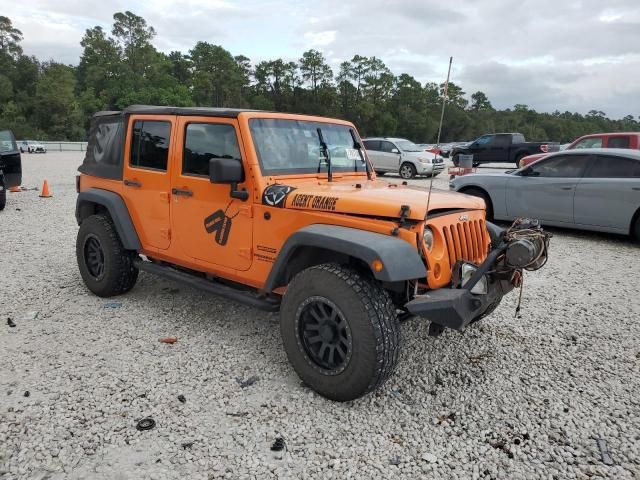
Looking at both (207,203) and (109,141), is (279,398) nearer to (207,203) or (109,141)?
(207,203)

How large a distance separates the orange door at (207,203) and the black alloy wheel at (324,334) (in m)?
0.75

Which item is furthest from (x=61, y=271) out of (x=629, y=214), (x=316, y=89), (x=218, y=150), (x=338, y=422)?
(x=316, y=89)

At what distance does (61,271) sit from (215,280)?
2811 millimetres

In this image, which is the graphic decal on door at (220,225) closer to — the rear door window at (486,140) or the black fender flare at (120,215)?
the black fender flare at (120,215)

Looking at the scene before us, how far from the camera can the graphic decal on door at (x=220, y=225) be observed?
146 inches

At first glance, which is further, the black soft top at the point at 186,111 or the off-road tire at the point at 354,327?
the black soft top at the point at 186,111

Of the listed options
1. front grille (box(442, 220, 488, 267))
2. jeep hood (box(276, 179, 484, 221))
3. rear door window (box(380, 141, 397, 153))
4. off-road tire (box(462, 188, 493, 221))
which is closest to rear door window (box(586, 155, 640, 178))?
off-road tire (box(462, 188, 493, 221))

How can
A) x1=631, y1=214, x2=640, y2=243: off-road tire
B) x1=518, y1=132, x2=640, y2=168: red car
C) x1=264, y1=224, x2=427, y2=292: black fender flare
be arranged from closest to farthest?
x1=264, y1=224, x2=427, y2=292: black fender flare < x1=631, y1=214, x2=640, y2=243: off-road tire < x1=518, y1=132, x2=640, y2=168: red car

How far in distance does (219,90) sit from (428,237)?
243 feet

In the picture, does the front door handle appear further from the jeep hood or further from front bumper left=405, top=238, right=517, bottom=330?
front bumper left=405, top=238, right=517, bottom=330

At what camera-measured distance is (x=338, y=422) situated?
294 cm

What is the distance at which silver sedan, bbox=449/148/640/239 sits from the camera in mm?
7480

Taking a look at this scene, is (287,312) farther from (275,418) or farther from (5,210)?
(5,210)

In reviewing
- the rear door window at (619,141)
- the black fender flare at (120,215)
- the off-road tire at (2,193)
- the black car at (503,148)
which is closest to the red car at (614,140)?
the rear door window at (619,141)
